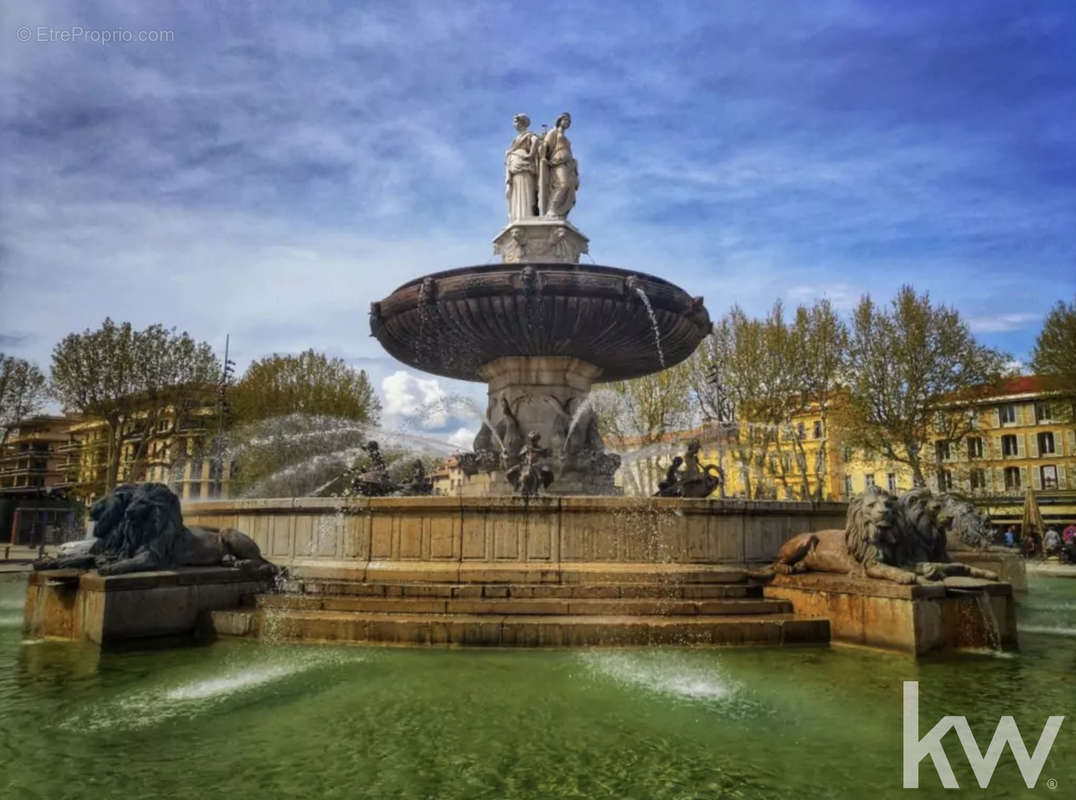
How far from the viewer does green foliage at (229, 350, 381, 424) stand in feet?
107

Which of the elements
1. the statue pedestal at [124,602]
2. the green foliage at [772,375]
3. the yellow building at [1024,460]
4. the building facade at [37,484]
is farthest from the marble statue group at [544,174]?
the yellow building at [1024,460]

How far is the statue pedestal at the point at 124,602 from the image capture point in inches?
285

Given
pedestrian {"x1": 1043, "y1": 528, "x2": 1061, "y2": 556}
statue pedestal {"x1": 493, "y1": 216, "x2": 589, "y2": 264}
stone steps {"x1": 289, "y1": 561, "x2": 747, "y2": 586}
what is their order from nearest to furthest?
stone steps {"x1": 289, "y1": 561, "x2": 747, "y2": 586} → statue pedestal {"x1": 493, "y1": 216, "x2": 589, "y2": 264} → pedestrian {"x1": 1043, "y1": 528, "x2": 1061, "y2": 556}

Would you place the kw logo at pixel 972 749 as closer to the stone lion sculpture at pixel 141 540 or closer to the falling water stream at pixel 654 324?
the stone lion sculpture at pixel 141 540

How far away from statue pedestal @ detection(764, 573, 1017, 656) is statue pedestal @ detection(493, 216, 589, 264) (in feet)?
28.0

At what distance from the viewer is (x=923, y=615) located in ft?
22.7

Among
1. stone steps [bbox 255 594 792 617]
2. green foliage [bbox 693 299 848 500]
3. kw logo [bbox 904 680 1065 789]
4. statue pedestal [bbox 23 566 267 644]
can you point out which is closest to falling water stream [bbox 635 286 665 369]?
stone steps [bbox 255 594 792 617]

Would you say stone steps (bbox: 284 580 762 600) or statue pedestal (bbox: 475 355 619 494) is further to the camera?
statue pedestal (bbox: 475 355 619 494)

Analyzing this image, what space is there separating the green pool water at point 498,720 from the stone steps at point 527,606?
0.77 m

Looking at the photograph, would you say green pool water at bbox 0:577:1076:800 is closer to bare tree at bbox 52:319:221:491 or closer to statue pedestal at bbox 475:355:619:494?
statue pedestal at bbox 475:355:619:494

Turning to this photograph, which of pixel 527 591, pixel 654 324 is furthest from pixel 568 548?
pixel 654 324

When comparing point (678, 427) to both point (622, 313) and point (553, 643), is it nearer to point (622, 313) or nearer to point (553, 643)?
point (622, 313)

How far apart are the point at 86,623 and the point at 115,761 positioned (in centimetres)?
386

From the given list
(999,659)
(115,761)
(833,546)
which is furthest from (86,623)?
(999,659)
